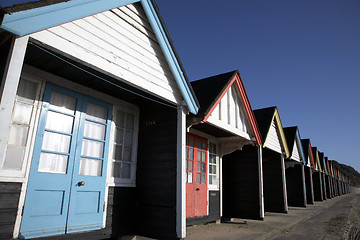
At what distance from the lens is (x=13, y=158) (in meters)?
3.87

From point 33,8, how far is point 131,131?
140 inches

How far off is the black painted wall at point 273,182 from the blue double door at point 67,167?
10322 millimetres

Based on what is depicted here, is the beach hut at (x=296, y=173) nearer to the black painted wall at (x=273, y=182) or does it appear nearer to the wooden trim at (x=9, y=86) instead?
the black painted wall at (x=273, y=182)

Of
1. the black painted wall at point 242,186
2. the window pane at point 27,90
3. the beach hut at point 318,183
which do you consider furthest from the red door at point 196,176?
the beach hut at point 318,183

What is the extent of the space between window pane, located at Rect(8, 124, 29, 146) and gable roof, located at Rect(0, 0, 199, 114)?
5.49 feet

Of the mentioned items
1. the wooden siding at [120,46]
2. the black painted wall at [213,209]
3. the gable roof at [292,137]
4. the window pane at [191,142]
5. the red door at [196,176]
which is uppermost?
the gable roof at [292,137]

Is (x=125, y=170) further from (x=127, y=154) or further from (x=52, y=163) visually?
(x=52, y=163)

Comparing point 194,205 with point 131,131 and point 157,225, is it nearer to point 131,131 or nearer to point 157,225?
point 157,225

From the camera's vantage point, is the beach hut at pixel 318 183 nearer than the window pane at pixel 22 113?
No

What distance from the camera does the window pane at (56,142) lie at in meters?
4.39

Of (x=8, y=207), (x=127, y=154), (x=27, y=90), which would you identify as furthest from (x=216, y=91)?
(x=8, y=207)

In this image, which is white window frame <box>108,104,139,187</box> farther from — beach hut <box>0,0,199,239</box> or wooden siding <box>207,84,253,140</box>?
wooden siding <box>207,84,253,140</box>

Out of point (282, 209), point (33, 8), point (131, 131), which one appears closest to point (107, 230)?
point (131, 131)

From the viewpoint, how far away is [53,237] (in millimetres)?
4227
